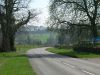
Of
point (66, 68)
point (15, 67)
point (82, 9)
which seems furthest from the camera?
point (82, 9)

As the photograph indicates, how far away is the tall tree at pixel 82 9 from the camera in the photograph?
67.2 m

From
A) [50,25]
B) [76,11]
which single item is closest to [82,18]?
[76,11]

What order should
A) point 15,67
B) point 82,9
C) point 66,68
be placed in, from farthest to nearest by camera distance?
point 82,9 → point 15,67 → point 66,68

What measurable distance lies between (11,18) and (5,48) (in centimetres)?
650

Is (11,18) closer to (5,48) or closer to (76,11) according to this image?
(5,48)

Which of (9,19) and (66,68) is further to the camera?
(9,19)

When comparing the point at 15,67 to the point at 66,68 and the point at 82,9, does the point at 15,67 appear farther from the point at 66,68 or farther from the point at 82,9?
the point at 82,9

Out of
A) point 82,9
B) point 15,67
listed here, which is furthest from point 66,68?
point 82,9

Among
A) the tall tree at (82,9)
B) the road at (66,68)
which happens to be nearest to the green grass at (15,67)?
the road at (66,68)

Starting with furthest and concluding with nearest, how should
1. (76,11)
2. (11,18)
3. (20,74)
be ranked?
(11,18) → (76,11) → (20,74)

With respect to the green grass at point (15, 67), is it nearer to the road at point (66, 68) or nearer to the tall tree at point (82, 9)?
the road at point (66, 68)

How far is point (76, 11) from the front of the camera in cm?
6750

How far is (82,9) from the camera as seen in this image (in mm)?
68000

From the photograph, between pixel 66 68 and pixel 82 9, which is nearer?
pixel 66 68
